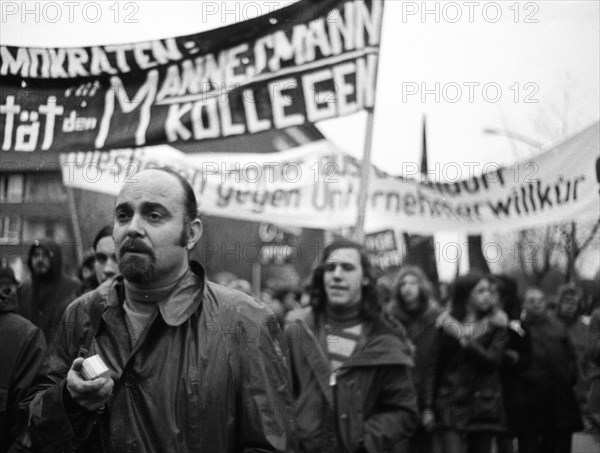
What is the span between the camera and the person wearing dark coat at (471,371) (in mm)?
7281

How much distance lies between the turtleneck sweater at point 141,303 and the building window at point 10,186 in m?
3.03

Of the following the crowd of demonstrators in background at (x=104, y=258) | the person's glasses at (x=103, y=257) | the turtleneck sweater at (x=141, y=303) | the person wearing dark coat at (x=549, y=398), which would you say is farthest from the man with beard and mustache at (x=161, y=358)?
the person wearing dark coat at (x=549, y=398)

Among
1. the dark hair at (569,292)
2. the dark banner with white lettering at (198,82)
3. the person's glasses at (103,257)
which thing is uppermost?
the dark banner with white lettering at (198,82)

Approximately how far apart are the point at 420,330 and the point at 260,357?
4695mm

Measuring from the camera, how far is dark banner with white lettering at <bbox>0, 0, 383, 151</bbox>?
19.5ft

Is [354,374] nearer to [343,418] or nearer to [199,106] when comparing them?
[343,418]

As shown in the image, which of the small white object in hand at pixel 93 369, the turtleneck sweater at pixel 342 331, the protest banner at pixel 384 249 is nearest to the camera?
the small white object in hand at pixel 93 369

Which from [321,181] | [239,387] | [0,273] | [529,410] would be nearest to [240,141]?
[321,181]

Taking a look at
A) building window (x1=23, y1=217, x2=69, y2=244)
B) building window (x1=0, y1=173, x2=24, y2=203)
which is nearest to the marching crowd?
building window (x1=23, y1=217, x2=69, y2=244)

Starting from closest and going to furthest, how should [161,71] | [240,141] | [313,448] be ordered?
[313,448]
[161,71]
[240,141]

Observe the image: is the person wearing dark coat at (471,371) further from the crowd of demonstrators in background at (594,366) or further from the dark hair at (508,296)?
the crowd of demonstrators in background at (594,366)

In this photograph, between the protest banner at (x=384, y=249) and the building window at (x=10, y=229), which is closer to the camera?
the building window at (x=10, y=229)

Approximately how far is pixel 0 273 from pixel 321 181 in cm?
315

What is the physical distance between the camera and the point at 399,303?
25.8 feet
